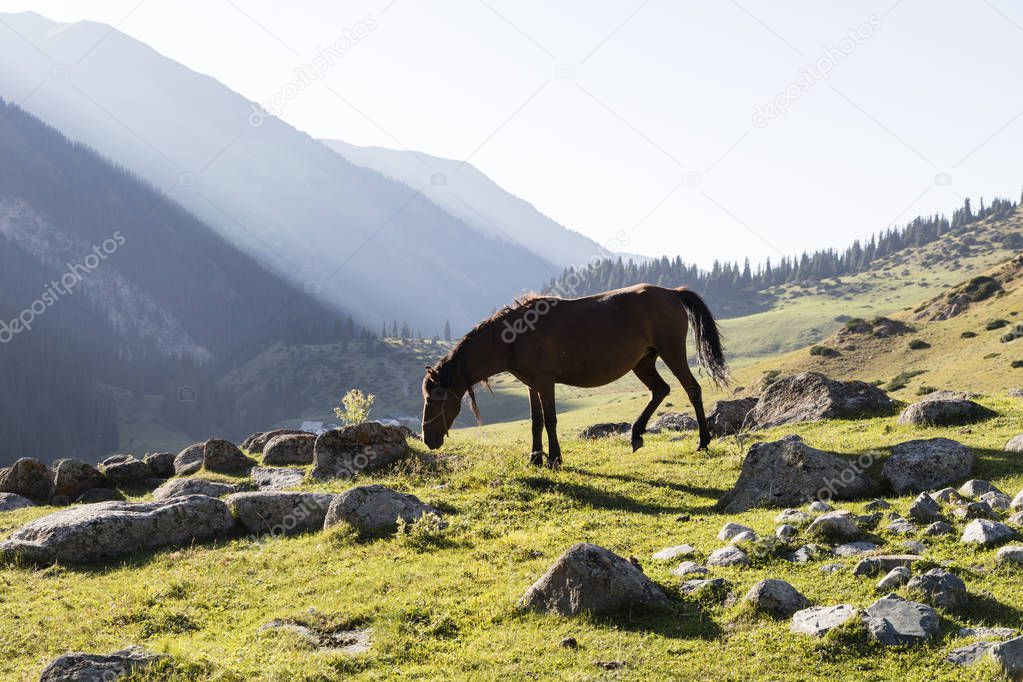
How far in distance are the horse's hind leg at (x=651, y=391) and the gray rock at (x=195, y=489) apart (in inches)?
396

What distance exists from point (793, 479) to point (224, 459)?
676 inches

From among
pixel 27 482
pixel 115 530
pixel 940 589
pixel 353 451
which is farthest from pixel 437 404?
pixel 27 482

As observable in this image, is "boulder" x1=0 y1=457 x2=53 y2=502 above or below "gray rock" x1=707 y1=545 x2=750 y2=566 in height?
above

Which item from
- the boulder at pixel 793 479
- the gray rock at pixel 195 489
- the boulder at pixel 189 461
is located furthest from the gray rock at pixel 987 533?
the boulder at pixel 189 461

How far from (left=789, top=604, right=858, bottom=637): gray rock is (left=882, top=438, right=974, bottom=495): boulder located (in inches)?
218

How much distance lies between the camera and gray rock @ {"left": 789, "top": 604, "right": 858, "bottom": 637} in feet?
26.0

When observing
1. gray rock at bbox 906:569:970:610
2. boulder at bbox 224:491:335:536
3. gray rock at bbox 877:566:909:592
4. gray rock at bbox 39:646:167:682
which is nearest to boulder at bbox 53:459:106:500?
boulder at bbox 224:491:335:536

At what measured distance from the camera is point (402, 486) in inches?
705

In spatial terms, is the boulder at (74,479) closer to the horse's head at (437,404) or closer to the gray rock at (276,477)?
the gray rock at (276,477)

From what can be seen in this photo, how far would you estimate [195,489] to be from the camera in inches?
766

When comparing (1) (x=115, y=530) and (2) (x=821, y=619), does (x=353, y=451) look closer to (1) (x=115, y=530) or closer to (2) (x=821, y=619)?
(1) (x=115, y=530)

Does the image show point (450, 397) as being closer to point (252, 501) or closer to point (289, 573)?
point (252, 501)

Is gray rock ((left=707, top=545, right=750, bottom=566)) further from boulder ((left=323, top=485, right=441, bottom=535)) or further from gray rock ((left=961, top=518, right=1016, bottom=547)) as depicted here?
boulder ((left=323, top=485, right=441, bottom=535))

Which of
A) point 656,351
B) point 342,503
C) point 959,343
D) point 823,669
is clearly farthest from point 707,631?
point 959,343
